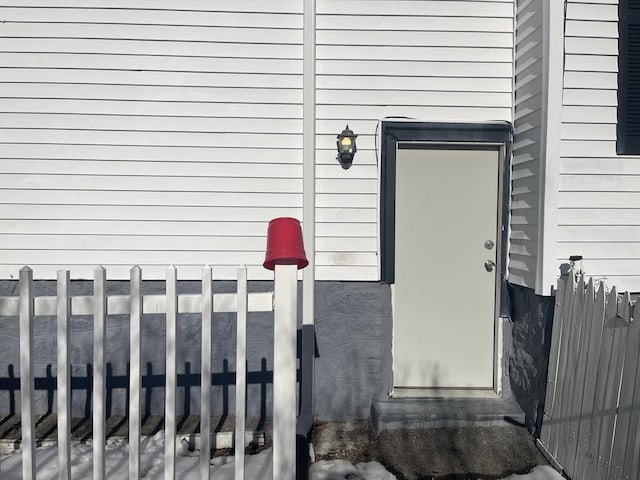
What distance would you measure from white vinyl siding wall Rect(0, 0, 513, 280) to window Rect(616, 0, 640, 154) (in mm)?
950

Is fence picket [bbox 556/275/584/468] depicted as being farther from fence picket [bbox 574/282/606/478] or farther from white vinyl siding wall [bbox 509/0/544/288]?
white vinyl siding wall [bbox 509/0/544/288]

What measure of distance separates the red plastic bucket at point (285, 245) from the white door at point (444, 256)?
2196mm

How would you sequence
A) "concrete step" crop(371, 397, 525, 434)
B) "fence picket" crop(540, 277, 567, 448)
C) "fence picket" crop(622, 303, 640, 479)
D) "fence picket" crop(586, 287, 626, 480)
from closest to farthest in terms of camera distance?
1. "fence picket" crop(622, 303, 640, 479)
2. "fence picket" crop(586, 287, 626, 480)
3. "fence picket" crop(540, 277, 567, 448)
4. "concrete step" crop(371, 397, 525, 434)

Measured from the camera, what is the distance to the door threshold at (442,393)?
175 inches

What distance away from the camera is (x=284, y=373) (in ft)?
8.16

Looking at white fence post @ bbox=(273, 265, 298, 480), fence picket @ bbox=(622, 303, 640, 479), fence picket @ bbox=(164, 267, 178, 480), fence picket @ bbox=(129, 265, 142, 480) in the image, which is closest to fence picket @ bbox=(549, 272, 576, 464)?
fence picket @ bbox=(622, 303, 640, 479)

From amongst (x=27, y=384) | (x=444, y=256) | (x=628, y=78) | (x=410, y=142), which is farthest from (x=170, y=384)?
(x=628, y=78)

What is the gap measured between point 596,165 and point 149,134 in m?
3.70

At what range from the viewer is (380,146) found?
4328 mm

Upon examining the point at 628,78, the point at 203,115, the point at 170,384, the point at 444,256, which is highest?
the point at 628,78

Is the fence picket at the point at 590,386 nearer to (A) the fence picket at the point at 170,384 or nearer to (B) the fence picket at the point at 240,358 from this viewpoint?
(B) the fence picket at the point at 240,358

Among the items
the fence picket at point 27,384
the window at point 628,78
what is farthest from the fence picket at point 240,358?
the window at point 628,78

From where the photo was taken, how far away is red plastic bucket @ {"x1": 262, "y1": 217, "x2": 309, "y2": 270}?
2.40 m

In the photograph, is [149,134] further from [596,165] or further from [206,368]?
[596,165]
